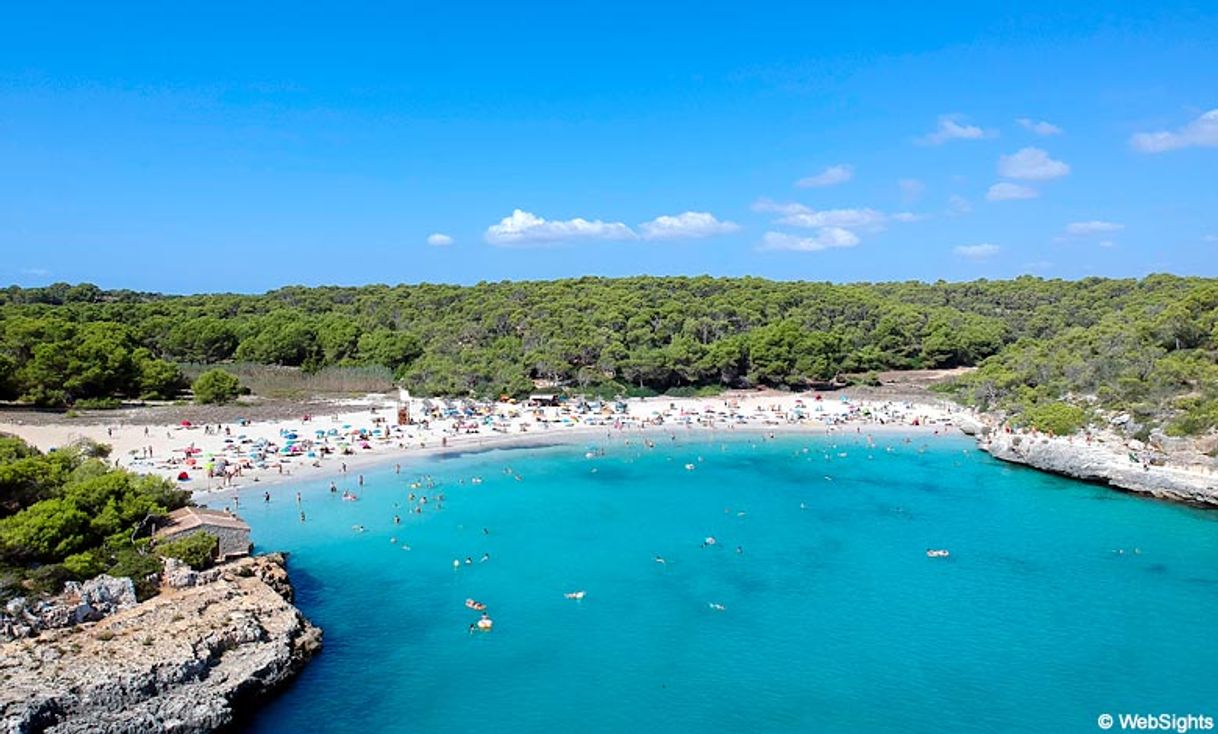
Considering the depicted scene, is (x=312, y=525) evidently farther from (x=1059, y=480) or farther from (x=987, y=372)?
(x=987, y=372)

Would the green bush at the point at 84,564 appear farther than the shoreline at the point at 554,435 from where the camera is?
No

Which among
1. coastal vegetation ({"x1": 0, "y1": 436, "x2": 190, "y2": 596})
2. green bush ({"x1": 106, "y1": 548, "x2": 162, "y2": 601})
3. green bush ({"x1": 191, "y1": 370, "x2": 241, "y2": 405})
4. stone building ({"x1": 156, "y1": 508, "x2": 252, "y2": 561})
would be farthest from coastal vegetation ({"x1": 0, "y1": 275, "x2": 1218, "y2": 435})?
green bush ({"x1": 106, "y1": 548, "x2": 162, "y2": 601})

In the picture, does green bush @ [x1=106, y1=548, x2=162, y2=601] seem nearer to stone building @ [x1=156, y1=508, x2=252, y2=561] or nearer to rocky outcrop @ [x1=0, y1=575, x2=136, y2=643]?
rocky outcrop @ [x1=0, y1=575, x2=136, y2=643]

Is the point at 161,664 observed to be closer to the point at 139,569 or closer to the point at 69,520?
the point at 139,569

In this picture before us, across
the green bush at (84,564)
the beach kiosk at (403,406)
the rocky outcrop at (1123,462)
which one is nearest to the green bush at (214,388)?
the beach kiosk at (403,406)

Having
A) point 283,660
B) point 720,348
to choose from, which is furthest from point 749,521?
point 720,348

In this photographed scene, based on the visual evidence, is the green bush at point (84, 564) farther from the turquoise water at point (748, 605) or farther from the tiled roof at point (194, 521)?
the turquoise water at point (748, 605)

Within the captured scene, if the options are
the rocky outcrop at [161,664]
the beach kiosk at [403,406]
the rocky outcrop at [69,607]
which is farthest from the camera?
the beach kiosk at [403,406]
